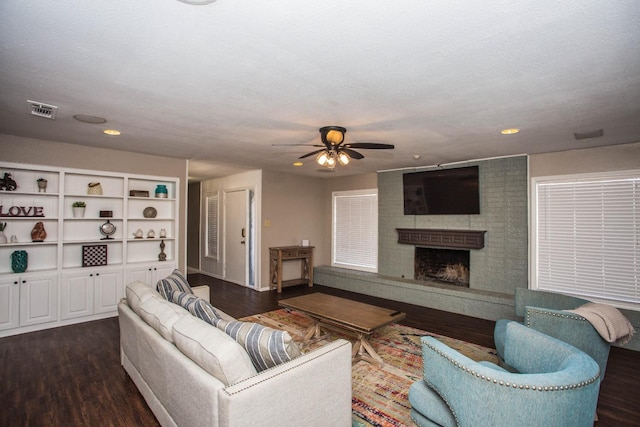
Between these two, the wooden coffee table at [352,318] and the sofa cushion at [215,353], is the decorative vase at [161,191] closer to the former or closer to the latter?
the wooden coffee table at [352,318]

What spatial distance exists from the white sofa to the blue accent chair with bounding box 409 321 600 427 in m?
0.53

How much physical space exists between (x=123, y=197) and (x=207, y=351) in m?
4.07

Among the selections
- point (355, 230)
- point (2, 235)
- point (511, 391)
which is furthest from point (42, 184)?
point (511, 391)

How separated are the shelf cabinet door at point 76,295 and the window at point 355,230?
464 centimetres

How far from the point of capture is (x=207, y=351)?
1.62 m

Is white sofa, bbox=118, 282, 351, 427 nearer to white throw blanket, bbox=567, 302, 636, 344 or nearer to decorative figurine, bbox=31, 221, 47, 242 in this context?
white throw blanket, bbox=567, 302, 636, 344

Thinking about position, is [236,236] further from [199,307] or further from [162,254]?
[199,307]

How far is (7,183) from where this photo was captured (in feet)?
13.0

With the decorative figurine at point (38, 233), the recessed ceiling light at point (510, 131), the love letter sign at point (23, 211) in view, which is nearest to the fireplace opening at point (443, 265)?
the recessed ceiling light at point (510, 131)

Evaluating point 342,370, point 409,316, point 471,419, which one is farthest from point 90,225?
point 471,419

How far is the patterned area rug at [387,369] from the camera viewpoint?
93.8 inches

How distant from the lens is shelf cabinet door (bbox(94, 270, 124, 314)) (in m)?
4.52

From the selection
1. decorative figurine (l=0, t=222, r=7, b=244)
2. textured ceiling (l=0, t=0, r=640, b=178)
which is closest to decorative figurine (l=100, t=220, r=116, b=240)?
decorative figurine (l=0, t=222, r=7, b=244)

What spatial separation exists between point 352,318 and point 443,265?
306 centimetres
